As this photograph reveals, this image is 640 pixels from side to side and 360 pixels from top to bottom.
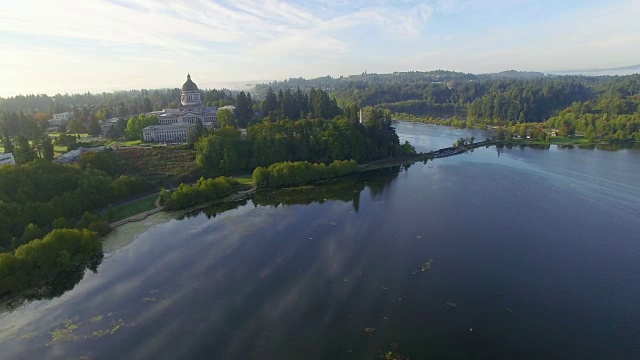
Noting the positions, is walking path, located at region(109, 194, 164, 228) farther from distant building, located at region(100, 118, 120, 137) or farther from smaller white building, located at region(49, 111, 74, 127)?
smaller white building, located at region(49, 111, 74, 127)

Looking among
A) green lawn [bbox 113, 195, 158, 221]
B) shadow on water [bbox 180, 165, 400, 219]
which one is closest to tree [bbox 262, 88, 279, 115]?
shadow on water [bbox 180, 165, 400, 219]

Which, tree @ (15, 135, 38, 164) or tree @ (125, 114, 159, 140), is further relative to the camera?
tree @ (125, 114, 159, 140)

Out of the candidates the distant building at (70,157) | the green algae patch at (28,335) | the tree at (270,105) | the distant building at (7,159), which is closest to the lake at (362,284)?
the green algae patch at (28,335)

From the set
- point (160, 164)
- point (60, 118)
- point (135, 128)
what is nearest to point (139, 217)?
point (160, 164)

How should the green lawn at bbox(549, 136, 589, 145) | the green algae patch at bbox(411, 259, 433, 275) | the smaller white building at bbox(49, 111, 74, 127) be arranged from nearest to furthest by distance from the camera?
1. the green algae patch at bbox(411, 259, 433, 275)
2. the green lawn at bbox(549, 136, 589, 145)
3. the smaller white building at bbox(49, 111, 74, 127)

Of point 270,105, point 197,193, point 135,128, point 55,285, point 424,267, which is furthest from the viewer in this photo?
point 270,105

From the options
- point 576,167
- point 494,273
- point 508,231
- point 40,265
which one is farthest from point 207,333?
point 576,167

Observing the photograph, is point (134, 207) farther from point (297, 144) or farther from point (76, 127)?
point (76, 127)
